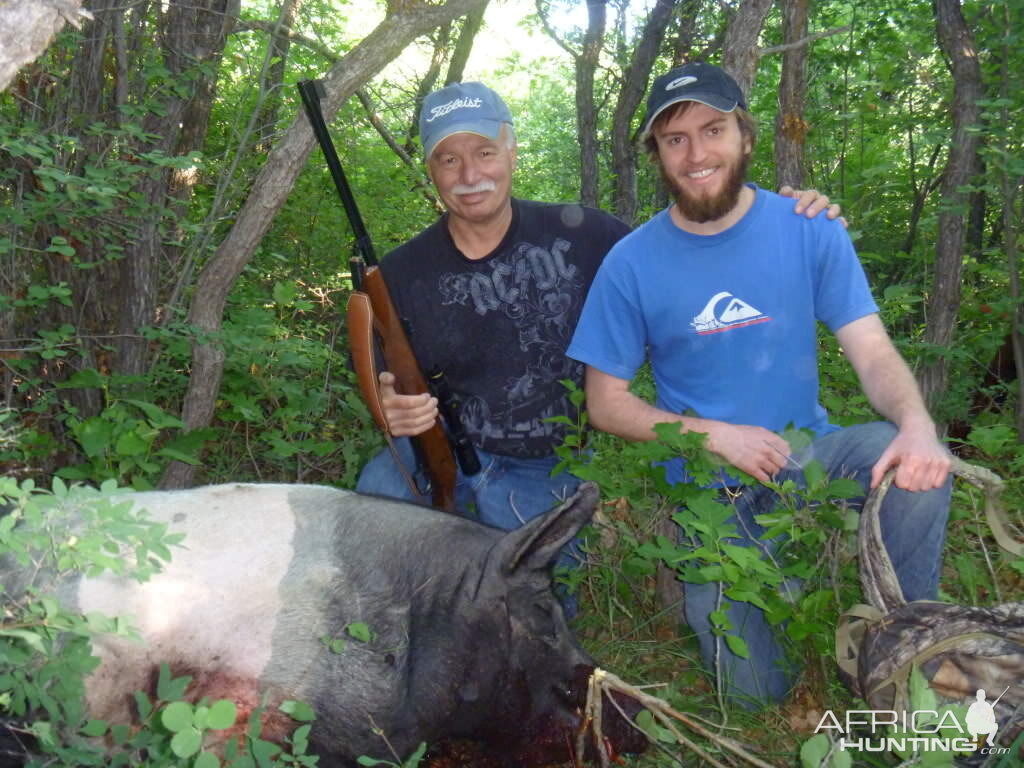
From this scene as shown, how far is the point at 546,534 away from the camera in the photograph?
230cm

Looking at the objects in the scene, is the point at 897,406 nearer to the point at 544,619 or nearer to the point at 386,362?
the point at 544,619

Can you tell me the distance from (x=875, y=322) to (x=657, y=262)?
834 mm

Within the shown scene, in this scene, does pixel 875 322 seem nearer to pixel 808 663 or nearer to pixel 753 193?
pixel 753 193

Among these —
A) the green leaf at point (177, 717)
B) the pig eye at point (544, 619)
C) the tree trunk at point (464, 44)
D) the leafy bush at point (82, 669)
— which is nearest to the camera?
the leafy bush at point (82, 669)

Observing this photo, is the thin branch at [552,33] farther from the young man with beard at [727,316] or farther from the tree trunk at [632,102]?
the young man with beard at [727,316]

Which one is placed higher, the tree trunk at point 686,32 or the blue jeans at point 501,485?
the tree trunk at point 686,32

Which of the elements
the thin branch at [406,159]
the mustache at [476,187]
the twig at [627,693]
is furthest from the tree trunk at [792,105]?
the twig at [627,693]

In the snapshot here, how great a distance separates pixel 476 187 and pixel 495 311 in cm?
54

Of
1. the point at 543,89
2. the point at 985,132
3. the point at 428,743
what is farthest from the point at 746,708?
the point at 543,89

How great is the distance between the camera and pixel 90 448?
379 centimetres

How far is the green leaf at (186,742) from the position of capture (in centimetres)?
180

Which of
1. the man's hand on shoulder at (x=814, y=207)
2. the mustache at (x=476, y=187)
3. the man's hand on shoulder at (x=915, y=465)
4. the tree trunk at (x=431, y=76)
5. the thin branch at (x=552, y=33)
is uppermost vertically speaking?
the thin branch at (x=552, y=33)

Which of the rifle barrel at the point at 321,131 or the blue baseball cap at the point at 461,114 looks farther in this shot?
the rifle barrel at the point at 321,131

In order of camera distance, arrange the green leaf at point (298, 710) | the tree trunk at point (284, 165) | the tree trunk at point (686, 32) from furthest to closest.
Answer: the tree trunk at point (686, 32), the tree trunk at point (284, 165), the green leaf at point (298, 710)
